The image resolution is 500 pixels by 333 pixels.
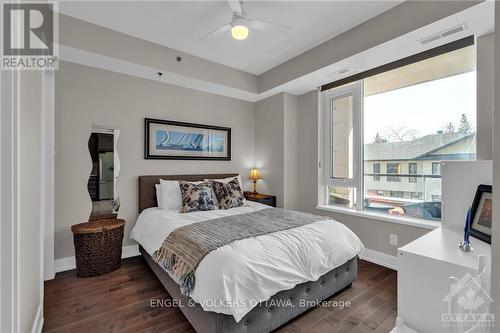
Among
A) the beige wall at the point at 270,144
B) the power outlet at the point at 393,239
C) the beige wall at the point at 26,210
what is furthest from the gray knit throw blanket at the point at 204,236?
the beige wall at the point at 270,144

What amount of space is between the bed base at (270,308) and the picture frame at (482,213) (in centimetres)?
108

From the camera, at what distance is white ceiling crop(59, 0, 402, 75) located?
2.33 m

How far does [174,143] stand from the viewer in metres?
3.63

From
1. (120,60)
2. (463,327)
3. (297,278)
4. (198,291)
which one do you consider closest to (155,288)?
(198,291)

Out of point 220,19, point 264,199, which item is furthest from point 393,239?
point 220,19

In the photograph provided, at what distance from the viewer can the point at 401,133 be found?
3.02 metres

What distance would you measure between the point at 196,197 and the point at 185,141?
1.09 m

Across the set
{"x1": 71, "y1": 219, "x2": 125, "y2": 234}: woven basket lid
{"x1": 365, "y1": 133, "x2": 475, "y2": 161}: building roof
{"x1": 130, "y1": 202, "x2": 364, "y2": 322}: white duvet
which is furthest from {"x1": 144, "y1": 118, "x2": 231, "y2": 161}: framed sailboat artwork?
{"x1": 365, "y1": 133, "x2": 475, "y2": 161}: building roof

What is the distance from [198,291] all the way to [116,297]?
4.11 feet

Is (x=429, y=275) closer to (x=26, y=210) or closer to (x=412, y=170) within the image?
(x=412, y=170)

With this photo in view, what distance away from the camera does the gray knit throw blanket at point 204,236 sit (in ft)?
5.63

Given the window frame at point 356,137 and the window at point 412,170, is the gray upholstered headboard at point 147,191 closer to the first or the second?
the window frame at point 356,137

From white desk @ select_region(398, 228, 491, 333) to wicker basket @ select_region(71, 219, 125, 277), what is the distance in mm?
2902

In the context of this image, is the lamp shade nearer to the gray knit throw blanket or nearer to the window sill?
the window sill
